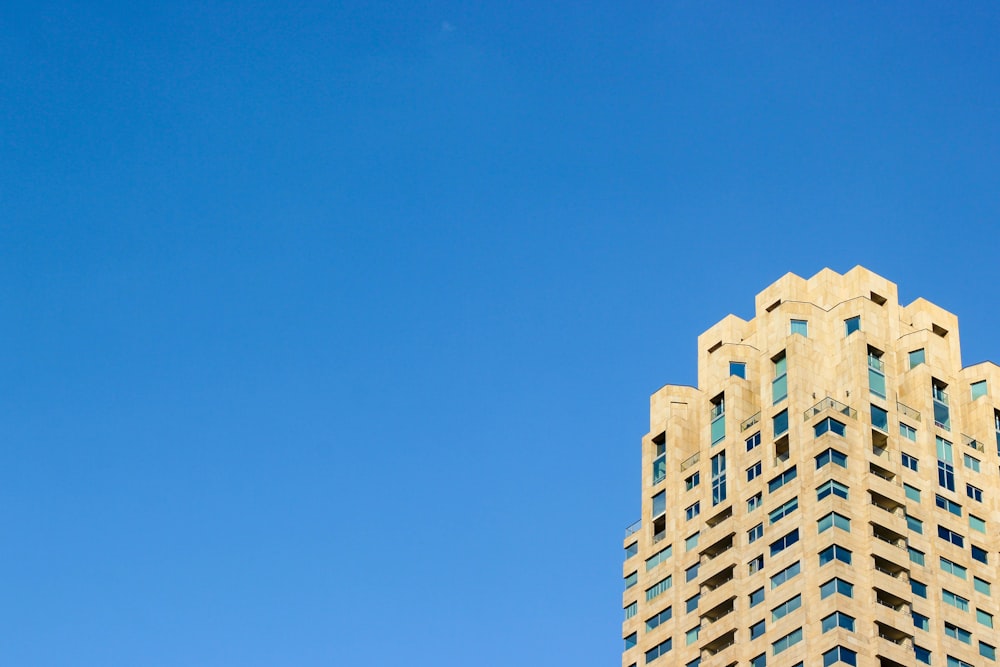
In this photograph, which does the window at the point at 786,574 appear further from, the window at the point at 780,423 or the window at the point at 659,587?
the window at the point at 780,423

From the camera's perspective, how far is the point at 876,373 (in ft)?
488

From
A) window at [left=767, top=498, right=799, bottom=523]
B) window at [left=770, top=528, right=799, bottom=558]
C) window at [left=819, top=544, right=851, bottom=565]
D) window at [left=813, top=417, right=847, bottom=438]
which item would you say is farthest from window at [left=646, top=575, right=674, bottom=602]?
window at [left=813, top=417, right=847, bottom=438]

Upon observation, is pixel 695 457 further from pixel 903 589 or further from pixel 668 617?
pixel 903 589

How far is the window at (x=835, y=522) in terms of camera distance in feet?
449

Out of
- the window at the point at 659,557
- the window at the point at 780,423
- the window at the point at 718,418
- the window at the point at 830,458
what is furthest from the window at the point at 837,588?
the window at the point at 718,418

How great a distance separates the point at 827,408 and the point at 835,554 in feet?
42.6

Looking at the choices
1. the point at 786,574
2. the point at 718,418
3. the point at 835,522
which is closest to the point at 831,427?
the point at 835,522

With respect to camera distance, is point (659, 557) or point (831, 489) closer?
point (831, 489)

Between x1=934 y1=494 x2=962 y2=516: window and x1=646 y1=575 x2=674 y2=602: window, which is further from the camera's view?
x1=646 y1=575 x2=674 y2=602: window

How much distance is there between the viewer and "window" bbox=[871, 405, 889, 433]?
144m

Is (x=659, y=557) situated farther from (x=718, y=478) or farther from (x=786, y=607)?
(x=786, y=607)

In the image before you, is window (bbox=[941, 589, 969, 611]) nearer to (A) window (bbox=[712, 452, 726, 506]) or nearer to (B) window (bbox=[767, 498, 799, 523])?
(B) window (bbox=[767, 498, 799, 523])

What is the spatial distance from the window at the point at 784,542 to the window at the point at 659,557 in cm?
1118

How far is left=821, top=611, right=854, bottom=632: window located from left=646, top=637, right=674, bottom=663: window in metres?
15.7
